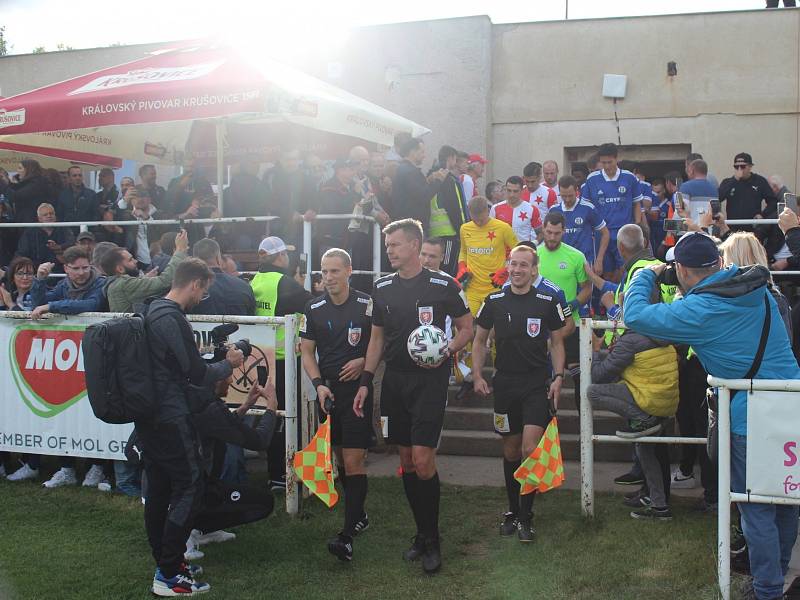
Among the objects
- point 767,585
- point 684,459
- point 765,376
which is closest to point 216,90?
point 684,459

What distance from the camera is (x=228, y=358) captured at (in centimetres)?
564

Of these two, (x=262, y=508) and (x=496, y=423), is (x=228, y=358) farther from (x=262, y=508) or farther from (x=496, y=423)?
(x=496, y=423)

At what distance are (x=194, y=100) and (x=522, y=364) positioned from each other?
505 cm

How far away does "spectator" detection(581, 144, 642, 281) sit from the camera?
1059 cm

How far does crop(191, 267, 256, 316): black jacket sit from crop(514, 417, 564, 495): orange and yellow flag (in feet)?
9.59

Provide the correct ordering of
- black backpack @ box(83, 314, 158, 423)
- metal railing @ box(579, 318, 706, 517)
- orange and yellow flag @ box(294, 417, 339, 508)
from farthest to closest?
metal railing @ box(579, 318, 706, 517), orange and yellow flag @ box(294, 417, 339, 508), black backpack @ box(83, 314, 158, 423)

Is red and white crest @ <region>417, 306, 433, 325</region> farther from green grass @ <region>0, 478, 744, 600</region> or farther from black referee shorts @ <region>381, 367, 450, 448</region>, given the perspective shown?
green grass @ <region>0, 478, 744, 600</region>

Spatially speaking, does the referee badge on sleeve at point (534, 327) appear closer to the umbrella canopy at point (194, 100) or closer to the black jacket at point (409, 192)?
the black jacket at point (409, 192)

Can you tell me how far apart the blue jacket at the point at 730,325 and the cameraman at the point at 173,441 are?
2.63m

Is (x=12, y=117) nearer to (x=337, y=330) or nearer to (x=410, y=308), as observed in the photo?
(x=337, y=330)

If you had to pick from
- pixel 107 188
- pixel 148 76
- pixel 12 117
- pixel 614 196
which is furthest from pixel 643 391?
pixel 107 188

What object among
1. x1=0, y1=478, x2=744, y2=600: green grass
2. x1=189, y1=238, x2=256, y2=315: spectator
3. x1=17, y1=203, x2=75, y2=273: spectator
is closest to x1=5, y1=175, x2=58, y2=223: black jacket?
x1=17, y1=203, x2=75, y2=273: spectator

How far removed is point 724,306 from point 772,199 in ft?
24.8

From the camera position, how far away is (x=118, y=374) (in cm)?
512
